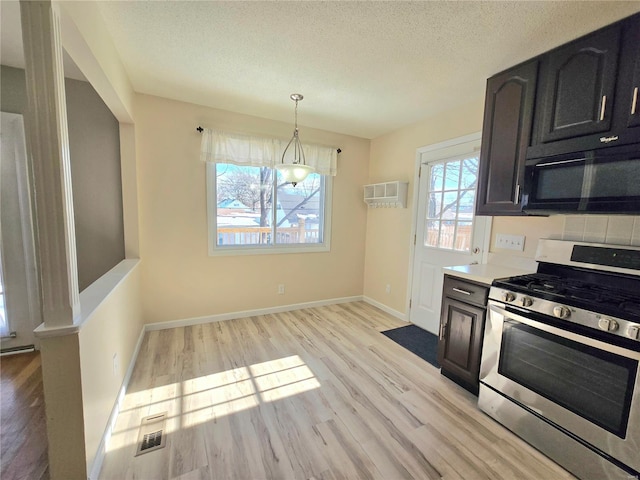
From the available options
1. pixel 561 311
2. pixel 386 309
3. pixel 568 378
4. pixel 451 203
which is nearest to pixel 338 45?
pixel 451 203

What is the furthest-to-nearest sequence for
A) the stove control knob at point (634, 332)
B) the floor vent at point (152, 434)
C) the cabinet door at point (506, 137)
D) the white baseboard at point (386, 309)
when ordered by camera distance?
the white baseboard at point (386, 309) → the cabinet door at point (506, 137) → the floor vent at point (152, 434) → the stove control knob at point (634, 332)

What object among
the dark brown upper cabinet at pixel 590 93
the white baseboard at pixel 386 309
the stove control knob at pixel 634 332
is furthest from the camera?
the white baseboard at pixel 386 309

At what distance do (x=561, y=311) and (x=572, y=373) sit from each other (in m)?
0.36

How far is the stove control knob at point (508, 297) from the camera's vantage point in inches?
70.0

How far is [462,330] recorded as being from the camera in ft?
7.18

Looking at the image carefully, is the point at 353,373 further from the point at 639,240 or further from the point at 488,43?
the point at 488,43

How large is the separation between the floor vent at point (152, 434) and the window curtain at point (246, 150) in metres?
2.47

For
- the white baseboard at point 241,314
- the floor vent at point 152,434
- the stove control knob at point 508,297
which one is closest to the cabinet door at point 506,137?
the stove control knob at point 508,297

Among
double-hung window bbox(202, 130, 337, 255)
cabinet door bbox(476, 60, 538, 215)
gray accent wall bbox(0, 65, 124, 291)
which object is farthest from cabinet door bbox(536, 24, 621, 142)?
gray accent wall bbox(0, 65, 124, 291)

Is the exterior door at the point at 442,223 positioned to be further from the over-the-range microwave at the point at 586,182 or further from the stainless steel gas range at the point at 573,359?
the stainless steel gas range at the point at 573,359

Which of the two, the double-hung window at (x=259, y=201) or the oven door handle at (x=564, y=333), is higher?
the double-hung window at (x=259, y=201)

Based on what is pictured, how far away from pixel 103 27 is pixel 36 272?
88.9 inches

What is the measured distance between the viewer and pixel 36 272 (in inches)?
100

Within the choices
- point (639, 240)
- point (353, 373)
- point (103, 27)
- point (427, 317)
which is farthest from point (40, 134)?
point (427, 317)
